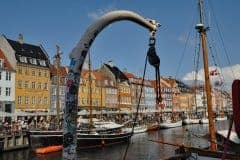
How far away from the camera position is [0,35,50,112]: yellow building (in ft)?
222

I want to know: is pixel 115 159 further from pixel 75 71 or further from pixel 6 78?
pixel 6 78

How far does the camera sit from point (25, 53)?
70.8m

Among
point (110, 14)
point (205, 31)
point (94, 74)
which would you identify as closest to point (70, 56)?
point (110, 14)

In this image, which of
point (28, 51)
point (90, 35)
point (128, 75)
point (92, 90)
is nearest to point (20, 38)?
point (28, 51)

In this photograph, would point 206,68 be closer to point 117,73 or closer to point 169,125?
point 169,125

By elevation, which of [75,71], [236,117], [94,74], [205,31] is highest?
[94,74]

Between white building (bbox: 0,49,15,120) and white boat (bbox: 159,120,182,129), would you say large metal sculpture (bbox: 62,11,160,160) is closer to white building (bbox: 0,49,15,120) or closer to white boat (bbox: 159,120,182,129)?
white building (bbox: 0,49,15,120)

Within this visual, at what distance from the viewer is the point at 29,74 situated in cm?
7106

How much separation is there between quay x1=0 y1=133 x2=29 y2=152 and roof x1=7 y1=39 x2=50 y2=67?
28454mm

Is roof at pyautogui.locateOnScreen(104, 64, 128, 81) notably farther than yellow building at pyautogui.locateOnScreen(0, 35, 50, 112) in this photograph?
Yes

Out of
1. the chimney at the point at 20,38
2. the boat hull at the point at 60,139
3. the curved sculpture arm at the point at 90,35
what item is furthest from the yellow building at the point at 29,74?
the curved sculpture arm at the point at 90,35

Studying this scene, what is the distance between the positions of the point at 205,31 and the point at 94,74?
69.8m

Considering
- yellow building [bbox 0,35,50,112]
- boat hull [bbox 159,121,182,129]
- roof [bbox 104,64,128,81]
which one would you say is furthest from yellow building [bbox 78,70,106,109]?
boat hull [bbox 159,121,182,129]

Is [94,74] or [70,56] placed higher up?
[94,74]
